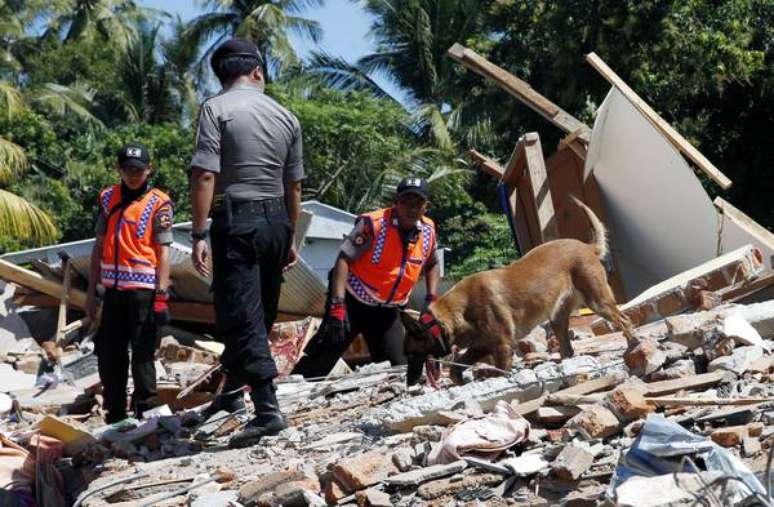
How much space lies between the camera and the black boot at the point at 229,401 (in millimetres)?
7223

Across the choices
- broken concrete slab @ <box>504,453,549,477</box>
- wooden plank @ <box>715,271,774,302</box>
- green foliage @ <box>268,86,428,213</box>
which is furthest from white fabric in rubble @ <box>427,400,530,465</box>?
green foliage @ <box>268,86,428,213</box>

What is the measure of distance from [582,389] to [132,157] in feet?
11.8

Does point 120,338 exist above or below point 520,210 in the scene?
below

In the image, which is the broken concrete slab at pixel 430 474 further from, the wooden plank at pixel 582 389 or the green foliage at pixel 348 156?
the green foliage at pixel 348 156

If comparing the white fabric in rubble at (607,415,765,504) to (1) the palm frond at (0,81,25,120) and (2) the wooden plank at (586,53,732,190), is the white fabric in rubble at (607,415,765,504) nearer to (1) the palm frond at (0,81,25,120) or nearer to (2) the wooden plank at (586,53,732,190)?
(2) the wooden plank at (586,53,732,190)

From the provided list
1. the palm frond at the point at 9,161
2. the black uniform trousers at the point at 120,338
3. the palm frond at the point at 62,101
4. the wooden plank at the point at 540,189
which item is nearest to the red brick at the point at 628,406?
the black uniform trousers at the point at 120,338

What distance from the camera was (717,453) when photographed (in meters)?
4.27

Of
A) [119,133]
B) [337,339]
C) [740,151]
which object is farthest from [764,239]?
[119,133]

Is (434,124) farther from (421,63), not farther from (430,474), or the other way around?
(430,474)

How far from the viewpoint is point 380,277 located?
28.6 feet

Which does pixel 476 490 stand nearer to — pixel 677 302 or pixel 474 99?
pixel 677 302

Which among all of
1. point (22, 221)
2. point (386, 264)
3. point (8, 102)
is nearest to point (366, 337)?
point (386, 264)

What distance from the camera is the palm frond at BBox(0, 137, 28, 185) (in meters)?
25.4

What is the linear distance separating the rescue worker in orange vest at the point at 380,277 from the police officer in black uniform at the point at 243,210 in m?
2.03
